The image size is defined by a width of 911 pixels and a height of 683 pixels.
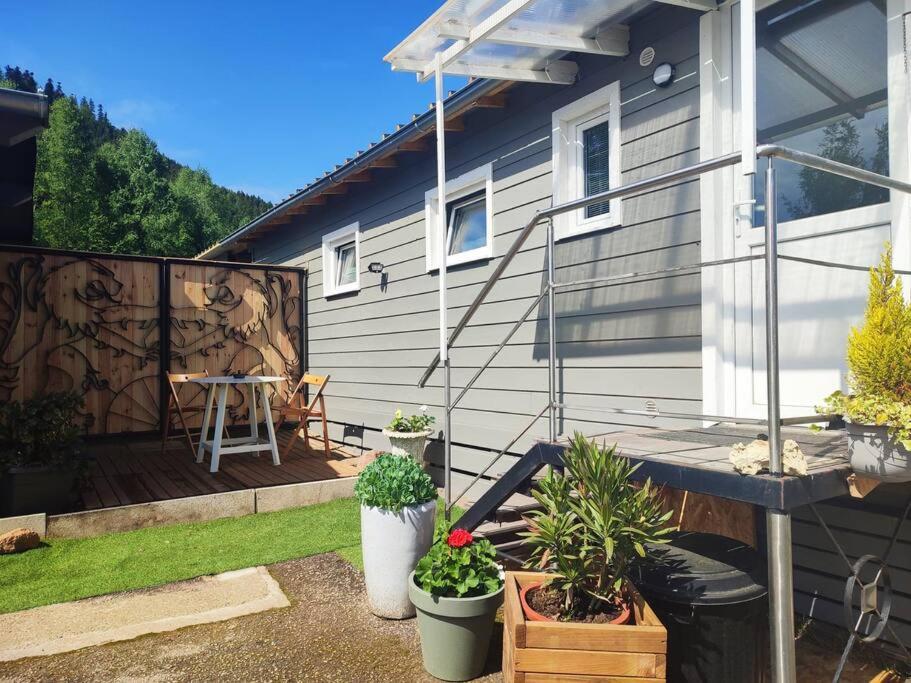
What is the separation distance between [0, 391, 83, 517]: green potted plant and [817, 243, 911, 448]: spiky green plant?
4.55 metres

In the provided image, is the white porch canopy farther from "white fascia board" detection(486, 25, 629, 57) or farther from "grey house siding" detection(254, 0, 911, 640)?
"grey house siding" detection(254, 0, 911, 640)

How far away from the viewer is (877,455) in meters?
1.89

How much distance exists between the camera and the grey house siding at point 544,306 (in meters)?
3.27

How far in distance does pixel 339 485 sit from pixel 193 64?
28.9m

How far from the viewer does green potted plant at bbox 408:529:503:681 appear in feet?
7.76

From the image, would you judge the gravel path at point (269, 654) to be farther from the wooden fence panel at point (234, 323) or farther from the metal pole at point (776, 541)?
the wooden fence panel at point (234, 323)

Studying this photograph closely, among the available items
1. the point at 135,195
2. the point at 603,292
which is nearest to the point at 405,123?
the point at 603,292

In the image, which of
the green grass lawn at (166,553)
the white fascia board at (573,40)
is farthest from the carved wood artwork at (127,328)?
the white fascia board at (573,40)

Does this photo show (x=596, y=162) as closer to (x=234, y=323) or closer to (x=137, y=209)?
(x=234, y=323)

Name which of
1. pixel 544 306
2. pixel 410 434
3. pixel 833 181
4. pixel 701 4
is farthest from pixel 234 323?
pixel 833 181

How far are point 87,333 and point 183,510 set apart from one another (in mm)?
3239

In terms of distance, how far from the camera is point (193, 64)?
27.9m

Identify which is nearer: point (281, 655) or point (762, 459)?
point (762, 459)

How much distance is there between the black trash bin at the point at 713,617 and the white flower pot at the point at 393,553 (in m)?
1.16
